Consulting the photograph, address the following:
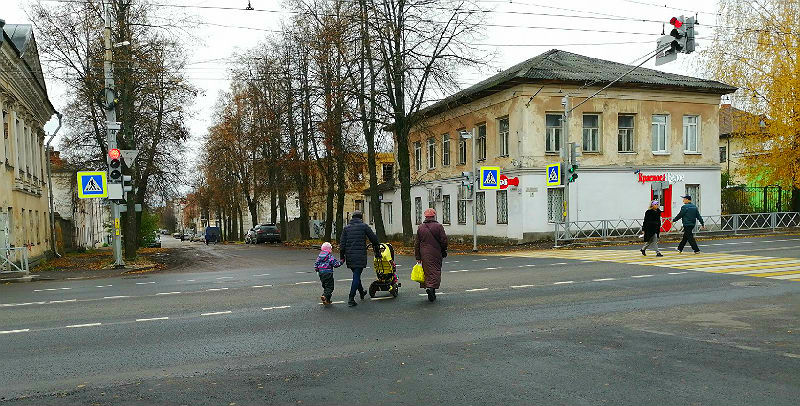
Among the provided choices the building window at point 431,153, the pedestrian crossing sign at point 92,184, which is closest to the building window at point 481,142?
the building window at point 431,153

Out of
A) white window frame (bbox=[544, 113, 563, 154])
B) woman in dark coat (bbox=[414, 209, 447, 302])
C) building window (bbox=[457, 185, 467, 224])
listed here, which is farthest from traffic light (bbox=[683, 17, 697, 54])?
building window (bbox=[457, 185, 467, 224])

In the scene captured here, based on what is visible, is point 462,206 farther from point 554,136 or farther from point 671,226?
point 671,226

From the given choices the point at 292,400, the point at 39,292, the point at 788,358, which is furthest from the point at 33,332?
the point at 788,358

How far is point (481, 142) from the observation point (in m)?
33.8

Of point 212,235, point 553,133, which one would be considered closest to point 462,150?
point 553,133

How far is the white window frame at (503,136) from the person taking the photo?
31231mm

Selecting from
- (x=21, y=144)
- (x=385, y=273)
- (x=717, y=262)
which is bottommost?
(x=717, y=262)

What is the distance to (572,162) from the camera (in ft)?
85.5

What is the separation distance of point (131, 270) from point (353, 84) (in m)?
13.0

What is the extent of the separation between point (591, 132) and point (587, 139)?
470mm

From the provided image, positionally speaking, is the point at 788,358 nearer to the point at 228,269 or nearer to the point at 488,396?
the point at 488,396

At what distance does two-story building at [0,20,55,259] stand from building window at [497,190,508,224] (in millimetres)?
21018

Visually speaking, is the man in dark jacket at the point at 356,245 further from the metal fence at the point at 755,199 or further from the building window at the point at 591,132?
the metal fence at the point at 755,199

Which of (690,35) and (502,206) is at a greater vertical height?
(690,35)
